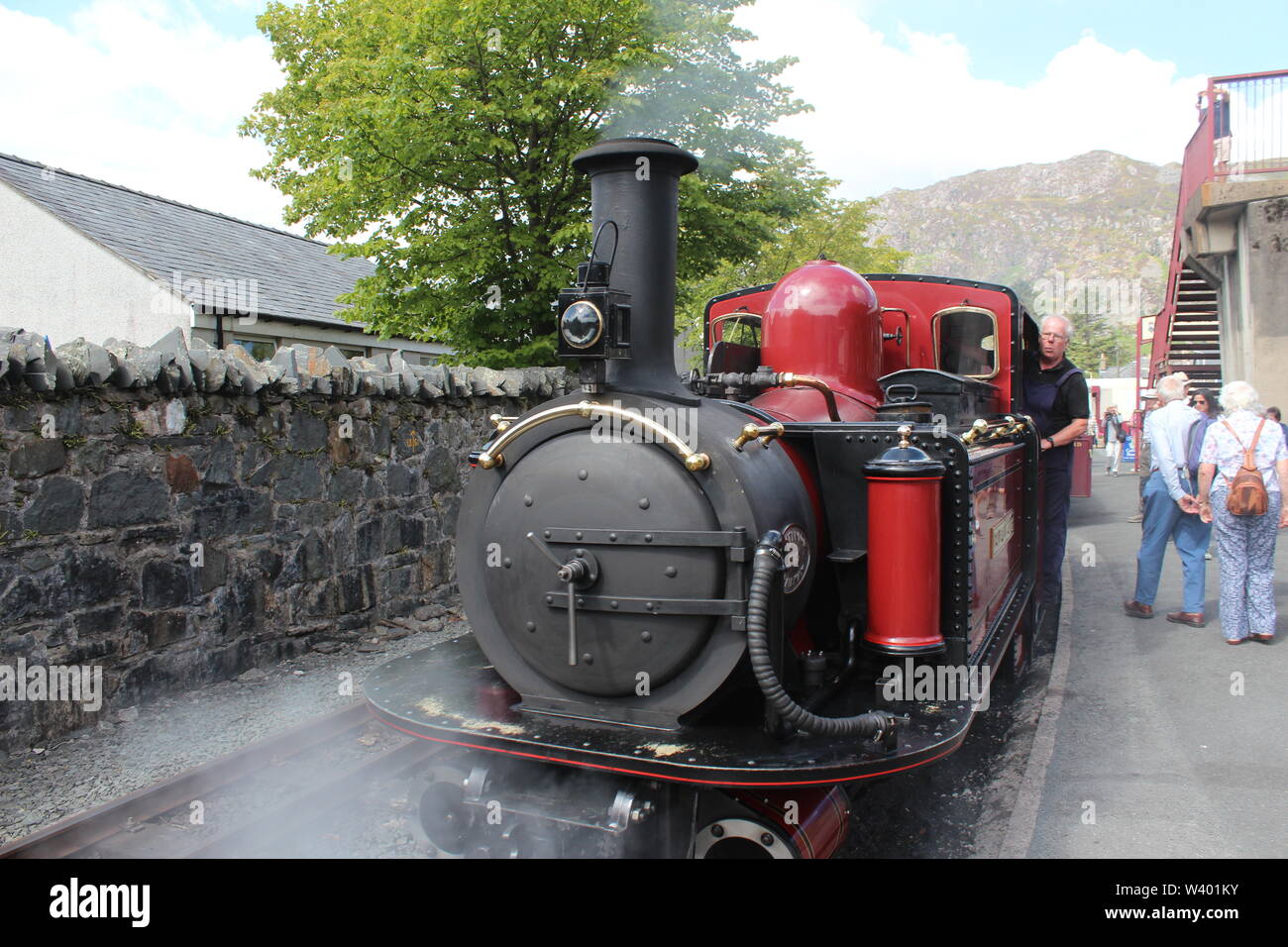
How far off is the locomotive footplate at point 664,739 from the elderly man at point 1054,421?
4327mm

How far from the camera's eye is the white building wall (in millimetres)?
14289

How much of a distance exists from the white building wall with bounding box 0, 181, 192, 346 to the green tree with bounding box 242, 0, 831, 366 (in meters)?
4.59

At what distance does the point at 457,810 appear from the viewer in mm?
3018

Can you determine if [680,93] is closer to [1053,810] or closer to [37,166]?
[1053,810]

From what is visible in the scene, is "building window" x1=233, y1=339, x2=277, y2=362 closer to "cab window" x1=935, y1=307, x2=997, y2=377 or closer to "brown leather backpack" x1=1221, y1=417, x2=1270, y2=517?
"cab window" x1=935, y1=307, x2=997, y2=377

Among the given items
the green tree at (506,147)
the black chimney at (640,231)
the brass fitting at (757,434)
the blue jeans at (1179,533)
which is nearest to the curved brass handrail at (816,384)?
the brass fitting at (757,434)

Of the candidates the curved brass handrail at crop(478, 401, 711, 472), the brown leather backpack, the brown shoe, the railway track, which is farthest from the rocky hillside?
the curved brass handrail at crop(478, 401, 711, 472)

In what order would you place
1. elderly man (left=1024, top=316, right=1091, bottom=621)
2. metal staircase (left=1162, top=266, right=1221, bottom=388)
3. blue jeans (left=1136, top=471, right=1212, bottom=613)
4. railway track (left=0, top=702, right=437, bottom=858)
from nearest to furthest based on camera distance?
railway track (left=0, top=702, right=437, bottom=858), elderly man (left=1024, top=316, right=1091, bottom=621), blue jeans (left=1136, top=471, right=1212, bottom=613), metal staircase (left=1162, top=266, right=1221, bottom=388)

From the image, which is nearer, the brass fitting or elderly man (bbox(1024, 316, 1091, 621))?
the brass fitting

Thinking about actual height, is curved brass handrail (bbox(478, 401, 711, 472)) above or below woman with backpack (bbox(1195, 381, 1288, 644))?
above

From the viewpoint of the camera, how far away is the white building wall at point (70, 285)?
563 inches

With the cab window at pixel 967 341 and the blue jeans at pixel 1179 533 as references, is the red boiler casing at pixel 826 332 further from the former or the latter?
the blue jeans at pixel 1179 533

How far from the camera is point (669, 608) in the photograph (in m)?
2.72

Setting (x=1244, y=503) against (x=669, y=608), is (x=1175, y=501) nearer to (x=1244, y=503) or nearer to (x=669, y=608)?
(x=1244, y=503)
